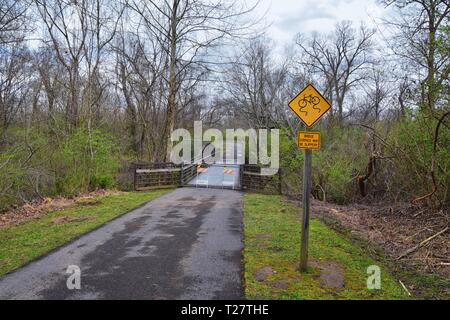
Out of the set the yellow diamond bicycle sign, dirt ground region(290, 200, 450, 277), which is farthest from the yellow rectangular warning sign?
dirt ground region(290, 200, 450, 277)

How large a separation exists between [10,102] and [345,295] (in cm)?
2473

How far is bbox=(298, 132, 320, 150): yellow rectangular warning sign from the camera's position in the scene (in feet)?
18.6

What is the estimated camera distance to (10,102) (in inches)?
923

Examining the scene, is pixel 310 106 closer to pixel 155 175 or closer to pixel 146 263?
pixel 146 263

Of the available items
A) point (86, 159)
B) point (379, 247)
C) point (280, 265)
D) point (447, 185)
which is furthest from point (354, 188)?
point (86, 159)

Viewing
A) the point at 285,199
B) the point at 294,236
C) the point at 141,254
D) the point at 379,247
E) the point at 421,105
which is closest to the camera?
the point at 141,254

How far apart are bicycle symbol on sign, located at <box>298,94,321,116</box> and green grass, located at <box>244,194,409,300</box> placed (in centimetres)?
252

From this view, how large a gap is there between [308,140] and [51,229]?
6399 millimetres

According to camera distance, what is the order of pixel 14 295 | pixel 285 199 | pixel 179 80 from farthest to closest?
pixel 179 80 → pixel 285 199 → pixel 14 295

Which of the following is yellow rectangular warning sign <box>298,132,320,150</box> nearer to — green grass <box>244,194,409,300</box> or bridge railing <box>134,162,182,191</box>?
green grass <box>244,194,409,300</box>

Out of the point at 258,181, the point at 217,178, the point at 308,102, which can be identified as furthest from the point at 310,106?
the point at 217,178

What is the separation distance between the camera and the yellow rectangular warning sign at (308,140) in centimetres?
567

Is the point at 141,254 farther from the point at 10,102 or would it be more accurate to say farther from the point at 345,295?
the point at 10,102

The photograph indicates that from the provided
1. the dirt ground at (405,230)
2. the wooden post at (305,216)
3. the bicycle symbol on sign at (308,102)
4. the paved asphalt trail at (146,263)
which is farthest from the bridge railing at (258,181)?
the bicycle symbol on sign at (308,102)
